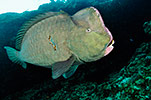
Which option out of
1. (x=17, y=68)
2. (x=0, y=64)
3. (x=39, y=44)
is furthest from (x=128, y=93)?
(x=0, y=64)

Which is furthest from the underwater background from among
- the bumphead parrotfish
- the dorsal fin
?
the dorsal fin

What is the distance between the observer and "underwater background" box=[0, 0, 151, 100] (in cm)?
236

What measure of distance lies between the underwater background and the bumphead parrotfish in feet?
5.04

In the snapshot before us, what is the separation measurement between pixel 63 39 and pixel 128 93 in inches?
74.8

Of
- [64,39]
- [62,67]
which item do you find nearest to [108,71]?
[62,67]

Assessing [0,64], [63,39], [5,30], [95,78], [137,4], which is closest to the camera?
[63,39]

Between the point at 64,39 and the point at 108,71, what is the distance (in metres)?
3.23

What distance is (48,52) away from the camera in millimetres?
1371

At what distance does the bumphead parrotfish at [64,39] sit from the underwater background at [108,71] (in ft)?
5.04

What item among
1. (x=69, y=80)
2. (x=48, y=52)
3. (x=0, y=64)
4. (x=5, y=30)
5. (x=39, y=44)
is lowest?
(x=69, y=80)

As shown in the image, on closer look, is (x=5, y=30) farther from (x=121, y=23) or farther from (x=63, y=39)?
(x=121, y=23)

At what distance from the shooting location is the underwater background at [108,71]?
92.9 inches

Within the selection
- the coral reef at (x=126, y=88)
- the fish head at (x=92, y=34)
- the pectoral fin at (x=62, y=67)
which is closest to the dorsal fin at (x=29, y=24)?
the fish head at (x=92, y=34)

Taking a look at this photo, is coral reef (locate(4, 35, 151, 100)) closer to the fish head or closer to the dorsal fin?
the fish head
